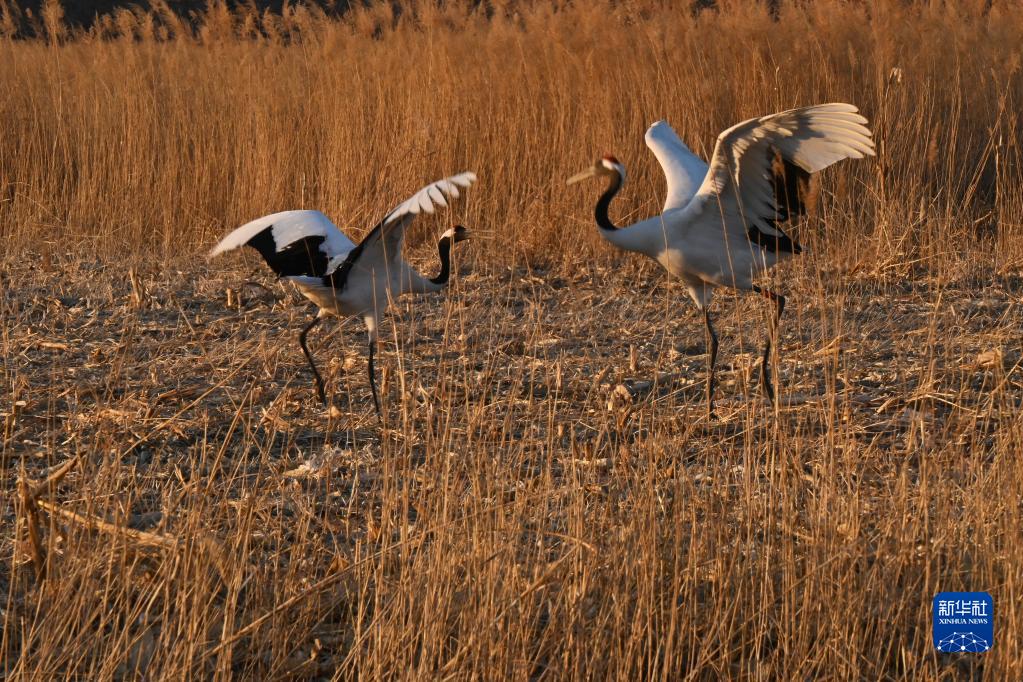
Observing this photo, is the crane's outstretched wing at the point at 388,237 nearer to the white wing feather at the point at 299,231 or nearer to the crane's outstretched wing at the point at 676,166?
the white wing feather at the point at 299,231

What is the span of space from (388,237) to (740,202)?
1.22m

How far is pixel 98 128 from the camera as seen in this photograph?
24.3ft

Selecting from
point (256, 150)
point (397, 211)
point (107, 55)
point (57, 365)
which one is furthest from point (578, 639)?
point (107, 55)

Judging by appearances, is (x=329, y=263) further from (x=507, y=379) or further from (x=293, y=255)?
(x=507, y=379)

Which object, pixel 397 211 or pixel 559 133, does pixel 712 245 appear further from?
pixel 559 133

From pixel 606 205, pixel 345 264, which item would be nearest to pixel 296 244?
pixel 345 264

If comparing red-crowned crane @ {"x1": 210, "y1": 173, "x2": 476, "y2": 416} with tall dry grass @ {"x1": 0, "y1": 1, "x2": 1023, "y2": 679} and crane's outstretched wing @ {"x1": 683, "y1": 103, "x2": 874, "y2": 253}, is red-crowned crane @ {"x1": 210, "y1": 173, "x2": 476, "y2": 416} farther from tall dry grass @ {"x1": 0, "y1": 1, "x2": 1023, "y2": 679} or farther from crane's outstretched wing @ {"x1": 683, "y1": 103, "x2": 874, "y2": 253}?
crane's outstretched wing @ {"x1": 683, "y1": 103, "x2": 874, "y2": 253}

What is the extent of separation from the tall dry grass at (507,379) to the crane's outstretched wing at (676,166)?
1.96 feet

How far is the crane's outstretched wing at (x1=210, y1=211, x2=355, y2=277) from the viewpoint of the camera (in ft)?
14.1

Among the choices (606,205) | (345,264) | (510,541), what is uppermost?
(606,205)

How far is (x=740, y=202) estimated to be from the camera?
4297mm

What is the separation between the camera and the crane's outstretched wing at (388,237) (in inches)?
136

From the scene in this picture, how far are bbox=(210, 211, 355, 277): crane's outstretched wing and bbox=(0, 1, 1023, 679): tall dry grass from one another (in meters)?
0.41

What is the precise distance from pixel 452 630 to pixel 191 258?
457cm
